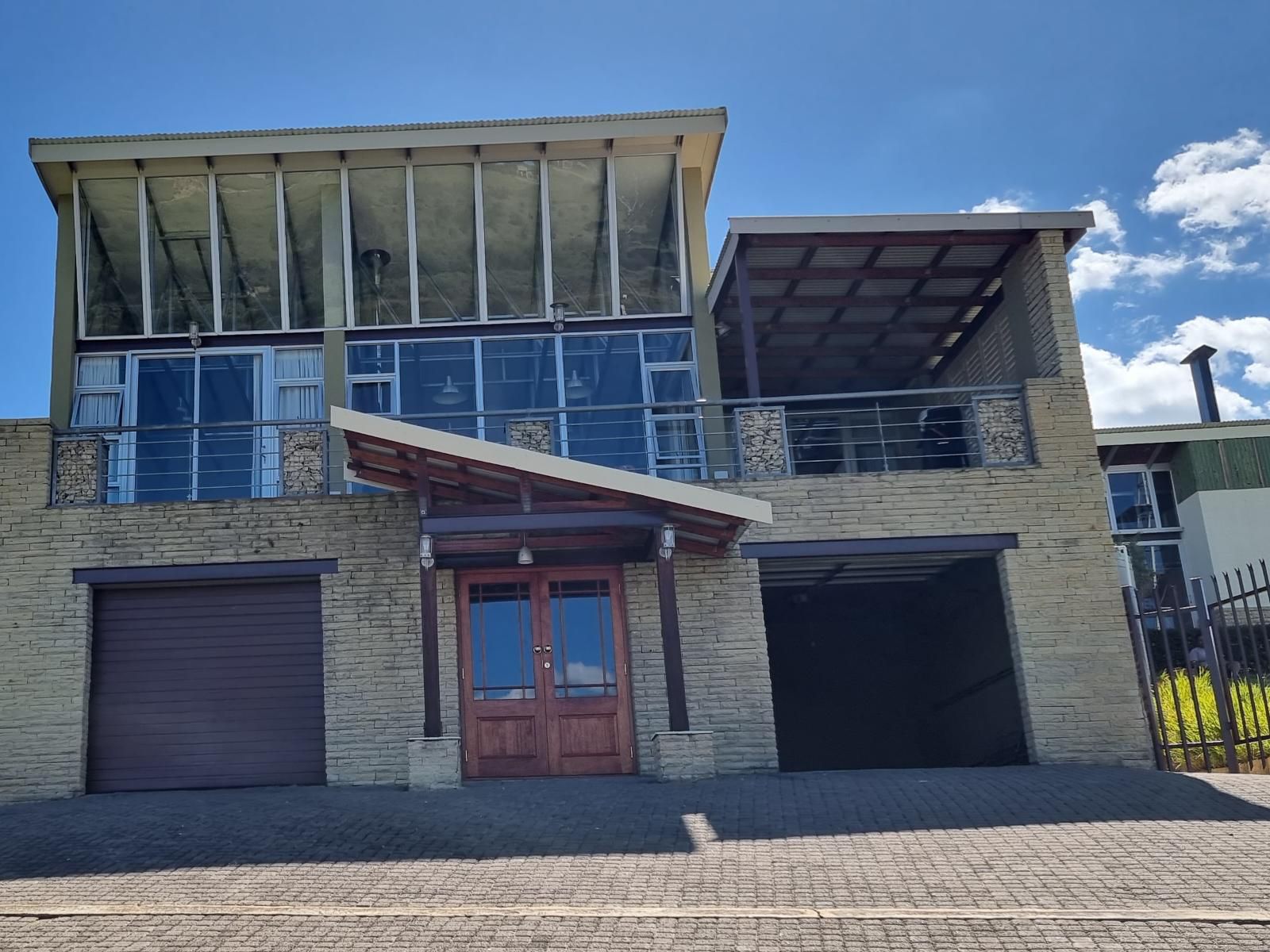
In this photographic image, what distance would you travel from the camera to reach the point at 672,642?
496 inches

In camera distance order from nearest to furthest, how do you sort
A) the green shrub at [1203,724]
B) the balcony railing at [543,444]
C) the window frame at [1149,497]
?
the green shrub at [1203,724] < the balcony railing at [543,444] < the window frame at [1149,497]

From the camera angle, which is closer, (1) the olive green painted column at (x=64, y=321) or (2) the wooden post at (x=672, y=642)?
(2) the wooden post at (x=672, y=642)

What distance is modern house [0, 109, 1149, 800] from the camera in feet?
43.6

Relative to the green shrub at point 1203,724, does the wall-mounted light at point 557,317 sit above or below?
above

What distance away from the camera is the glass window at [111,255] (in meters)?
16.5

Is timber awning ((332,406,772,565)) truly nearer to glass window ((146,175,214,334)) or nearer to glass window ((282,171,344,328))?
glass window ((282,171,344,328))

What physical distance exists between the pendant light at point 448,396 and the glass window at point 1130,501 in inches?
639

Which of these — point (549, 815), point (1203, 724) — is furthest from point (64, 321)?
point (1203, 724)

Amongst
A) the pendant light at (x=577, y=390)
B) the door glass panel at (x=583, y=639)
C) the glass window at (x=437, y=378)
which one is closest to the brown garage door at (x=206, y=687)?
the door glass panel at (x=583, y=639)

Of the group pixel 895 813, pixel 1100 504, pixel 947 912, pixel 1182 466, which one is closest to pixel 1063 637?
pixel 1100 504

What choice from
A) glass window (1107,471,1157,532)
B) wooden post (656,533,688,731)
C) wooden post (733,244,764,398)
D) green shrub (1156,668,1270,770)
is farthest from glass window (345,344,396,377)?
glass window (1107,471,1157,532)

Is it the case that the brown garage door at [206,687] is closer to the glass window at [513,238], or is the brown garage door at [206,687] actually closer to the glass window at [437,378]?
the glass window at [437,378]

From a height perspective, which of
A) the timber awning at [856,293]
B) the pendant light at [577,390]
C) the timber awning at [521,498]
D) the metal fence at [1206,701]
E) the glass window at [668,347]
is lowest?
the metal fence at [1206,701]

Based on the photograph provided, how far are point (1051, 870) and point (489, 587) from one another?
7.16 meters
